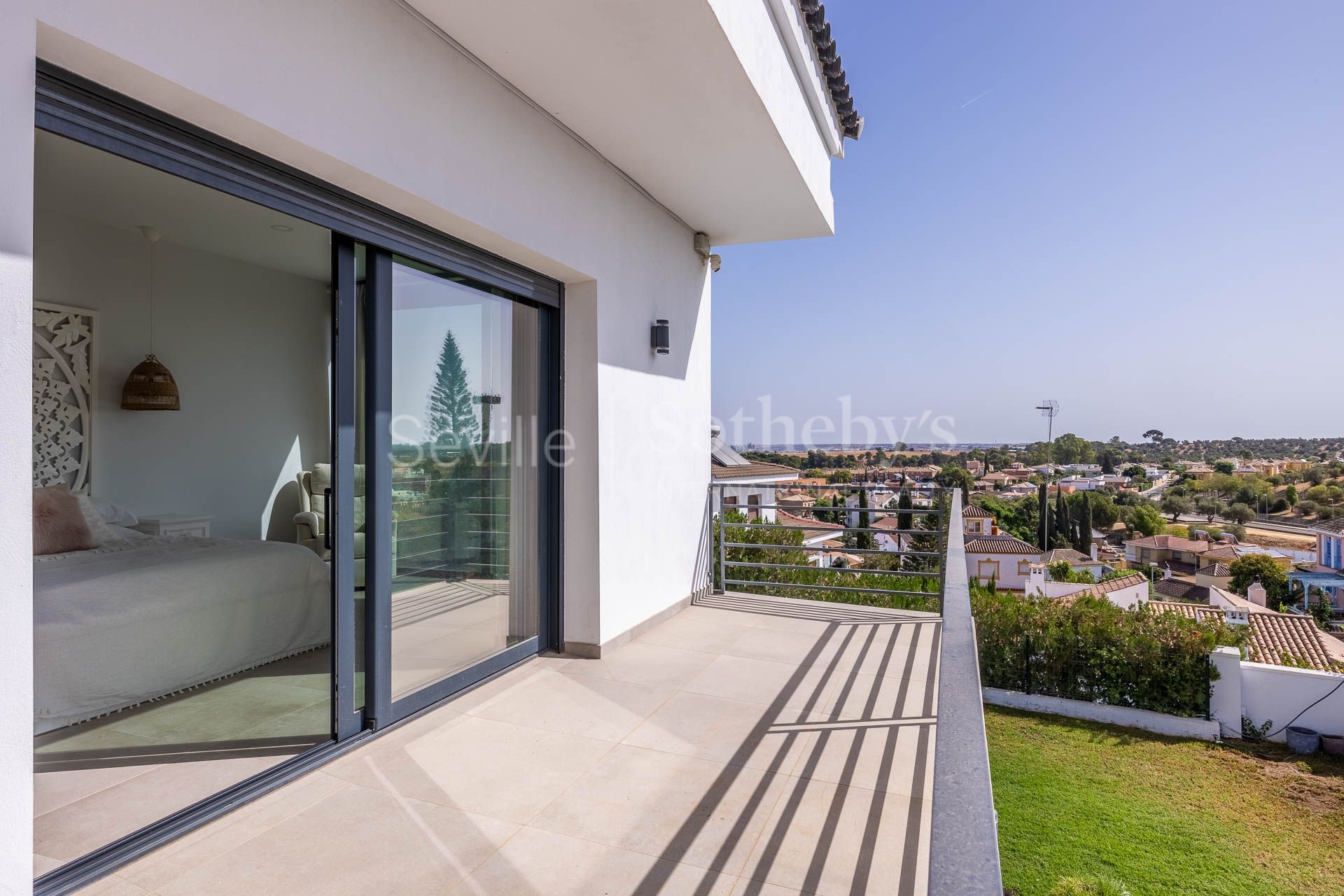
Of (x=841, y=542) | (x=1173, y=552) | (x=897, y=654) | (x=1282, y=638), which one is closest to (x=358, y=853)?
(x=897, y=654)

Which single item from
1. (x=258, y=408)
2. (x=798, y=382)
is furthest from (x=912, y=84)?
(x=258, y=408)

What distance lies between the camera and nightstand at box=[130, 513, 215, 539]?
4.72 m

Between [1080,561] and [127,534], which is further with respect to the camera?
A: [1080,561]

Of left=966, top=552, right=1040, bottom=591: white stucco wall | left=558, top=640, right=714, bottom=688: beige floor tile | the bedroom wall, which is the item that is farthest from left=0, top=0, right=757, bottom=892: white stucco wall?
left=966, top=552, right=1040, bottom=591: white stucco wall

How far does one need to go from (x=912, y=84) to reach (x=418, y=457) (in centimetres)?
1939

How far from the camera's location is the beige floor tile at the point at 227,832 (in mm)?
1821

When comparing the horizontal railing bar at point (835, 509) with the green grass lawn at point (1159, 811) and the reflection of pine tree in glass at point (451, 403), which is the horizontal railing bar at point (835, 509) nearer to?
the reflection of pine tree in glass at point (451, 403)

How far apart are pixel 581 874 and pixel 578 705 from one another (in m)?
1.26

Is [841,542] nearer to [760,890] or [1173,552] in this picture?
[760,890]

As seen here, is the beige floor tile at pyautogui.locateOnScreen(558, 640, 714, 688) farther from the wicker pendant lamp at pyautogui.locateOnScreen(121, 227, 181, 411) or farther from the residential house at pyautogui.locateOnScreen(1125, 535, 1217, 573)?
the residential house at pyautogui.locateOnScreen(1125, 535, 1217, 573)

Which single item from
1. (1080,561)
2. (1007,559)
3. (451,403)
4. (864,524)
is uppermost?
(451,403)

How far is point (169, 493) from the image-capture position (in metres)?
5.03

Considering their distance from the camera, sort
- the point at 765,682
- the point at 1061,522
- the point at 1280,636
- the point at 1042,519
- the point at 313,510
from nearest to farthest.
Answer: the point at 765,682
the point at 313,510
the point at 1280,636
the point at 1042,519
the point at 1061,522

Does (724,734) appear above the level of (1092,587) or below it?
above
